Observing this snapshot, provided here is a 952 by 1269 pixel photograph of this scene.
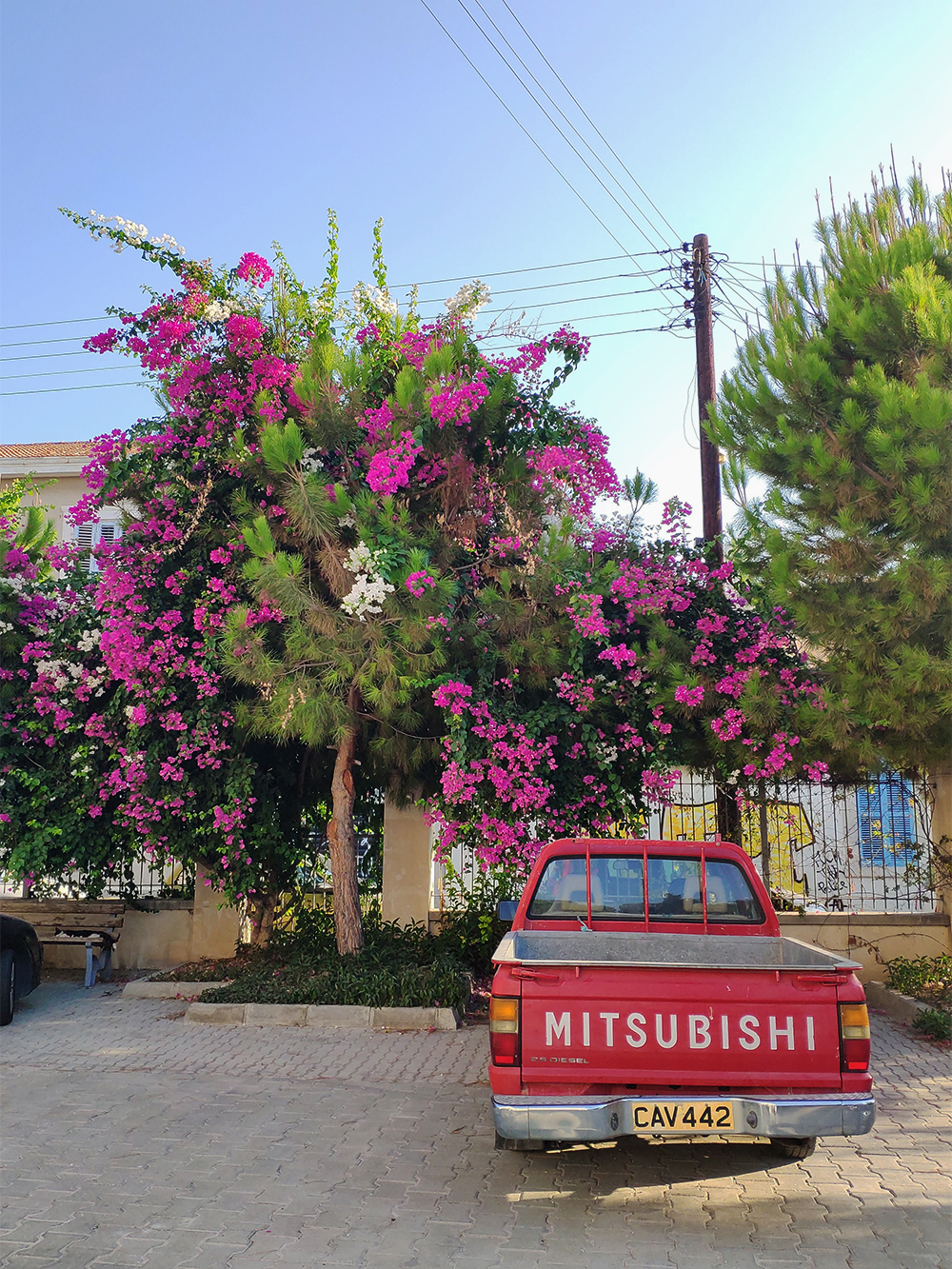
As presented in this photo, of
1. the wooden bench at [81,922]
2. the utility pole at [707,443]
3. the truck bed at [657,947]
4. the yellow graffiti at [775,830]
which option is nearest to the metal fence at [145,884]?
the wooden bench at [81,922]

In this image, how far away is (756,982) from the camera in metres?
4.32

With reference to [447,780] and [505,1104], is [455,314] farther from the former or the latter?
[505,1104]

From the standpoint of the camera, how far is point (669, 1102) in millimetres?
4180

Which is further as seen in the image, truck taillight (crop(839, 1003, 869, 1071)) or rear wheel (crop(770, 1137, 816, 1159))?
rear wheel (crop(770, 1137, 816, 1159))

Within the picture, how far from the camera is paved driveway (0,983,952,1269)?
4039mm

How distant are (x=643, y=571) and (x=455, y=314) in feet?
10.2

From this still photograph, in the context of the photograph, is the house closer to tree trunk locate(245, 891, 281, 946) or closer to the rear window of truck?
tree trunk locate(245, 891, 281, 946)

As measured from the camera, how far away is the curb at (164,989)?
950 cm

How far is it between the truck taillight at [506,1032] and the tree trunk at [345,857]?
18.2 feet

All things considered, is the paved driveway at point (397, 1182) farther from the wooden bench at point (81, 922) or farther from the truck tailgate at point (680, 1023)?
the wooden bench at point (81, 922)

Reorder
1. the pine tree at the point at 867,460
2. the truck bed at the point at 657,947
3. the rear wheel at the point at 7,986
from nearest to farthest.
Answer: the truck bed at the point at 657,947 < the pine tree at the point at 867,460 < the rear wheel at the point at 7,986

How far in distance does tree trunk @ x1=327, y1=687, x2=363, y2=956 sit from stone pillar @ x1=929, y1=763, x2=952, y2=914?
591 cm

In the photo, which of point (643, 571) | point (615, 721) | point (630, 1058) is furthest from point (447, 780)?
point (630, 1058)

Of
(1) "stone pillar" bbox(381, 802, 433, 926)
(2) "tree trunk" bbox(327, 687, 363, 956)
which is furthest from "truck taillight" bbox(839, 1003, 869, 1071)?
(1) "stone pillar" bbox(381, 802, 433, 926)
